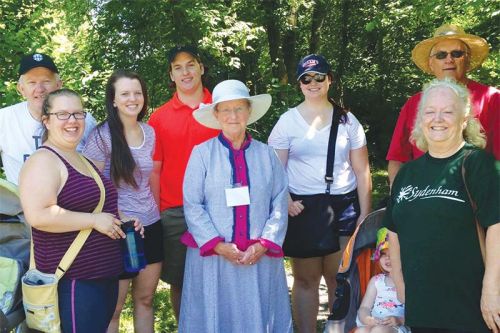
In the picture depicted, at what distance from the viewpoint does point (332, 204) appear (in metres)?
3.73

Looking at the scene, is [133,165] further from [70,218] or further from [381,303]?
[381,303]

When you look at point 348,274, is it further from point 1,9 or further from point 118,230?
point 1,9

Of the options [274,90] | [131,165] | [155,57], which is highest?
[155,57]

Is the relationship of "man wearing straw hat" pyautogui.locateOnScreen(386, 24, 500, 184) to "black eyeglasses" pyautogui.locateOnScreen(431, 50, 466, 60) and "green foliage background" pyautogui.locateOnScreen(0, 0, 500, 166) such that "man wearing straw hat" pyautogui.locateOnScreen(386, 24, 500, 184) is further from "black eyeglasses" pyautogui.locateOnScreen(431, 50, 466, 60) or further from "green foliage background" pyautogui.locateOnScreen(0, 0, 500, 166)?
"green foliage background" pyautogui.locateOnScreen(0, 0, 500, 166)

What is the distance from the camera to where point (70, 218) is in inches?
106

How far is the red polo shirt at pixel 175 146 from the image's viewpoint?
148 inches

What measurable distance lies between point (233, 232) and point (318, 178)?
77 centimetres

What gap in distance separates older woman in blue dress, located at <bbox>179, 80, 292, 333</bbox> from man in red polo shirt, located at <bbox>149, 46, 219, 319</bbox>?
1.34ft

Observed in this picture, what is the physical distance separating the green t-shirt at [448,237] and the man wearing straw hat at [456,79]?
0.98 metres

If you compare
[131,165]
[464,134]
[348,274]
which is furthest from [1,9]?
[464,134]

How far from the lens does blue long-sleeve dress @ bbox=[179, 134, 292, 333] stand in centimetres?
326

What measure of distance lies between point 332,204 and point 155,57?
13.5 feet

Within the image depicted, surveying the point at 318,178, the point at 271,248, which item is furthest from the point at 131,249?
the point at 318,178

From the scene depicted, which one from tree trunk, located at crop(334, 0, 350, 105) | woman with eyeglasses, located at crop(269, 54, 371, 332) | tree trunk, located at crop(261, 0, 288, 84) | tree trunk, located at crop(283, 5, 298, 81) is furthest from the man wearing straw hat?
tree trunk, located at crop(334, 0, 350, 105)
